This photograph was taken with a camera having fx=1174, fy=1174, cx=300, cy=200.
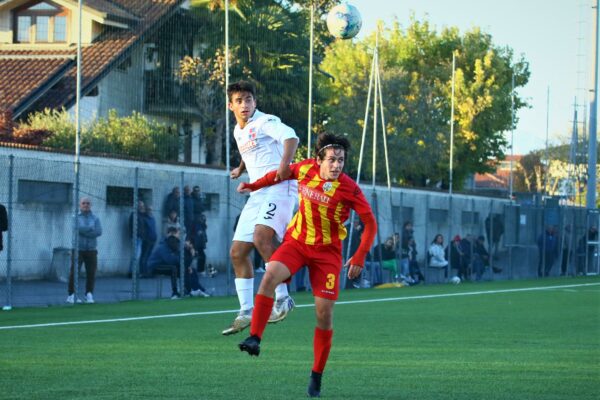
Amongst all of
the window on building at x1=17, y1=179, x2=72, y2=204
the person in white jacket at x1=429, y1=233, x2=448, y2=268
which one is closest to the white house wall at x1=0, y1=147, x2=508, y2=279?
the window on building at x1=17, y1=179, x2=72, y2=204

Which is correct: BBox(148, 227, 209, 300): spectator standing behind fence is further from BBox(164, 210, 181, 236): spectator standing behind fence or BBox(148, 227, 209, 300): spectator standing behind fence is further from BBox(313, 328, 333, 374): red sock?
BBox(313, 328, 333, 374): red sock

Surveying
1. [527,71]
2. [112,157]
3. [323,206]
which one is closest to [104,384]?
[323,206]

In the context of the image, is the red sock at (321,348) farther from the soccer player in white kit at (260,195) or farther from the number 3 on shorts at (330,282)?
→ the soccer player in white kit at (260,195)

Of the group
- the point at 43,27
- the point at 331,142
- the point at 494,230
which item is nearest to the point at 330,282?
the point at 331,142

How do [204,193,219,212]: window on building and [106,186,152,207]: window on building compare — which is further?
[204,193,219,212]: window on building

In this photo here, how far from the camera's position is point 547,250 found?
39562 mm

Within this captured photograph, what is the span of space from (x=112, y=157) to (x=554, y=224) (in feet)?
60.8

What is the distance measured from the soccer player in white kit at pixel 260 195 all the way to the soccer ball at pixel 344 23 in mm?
12151

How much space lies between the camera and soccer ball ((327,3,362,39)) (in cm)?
2336

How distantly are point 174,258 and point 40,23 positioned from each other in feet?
61.6

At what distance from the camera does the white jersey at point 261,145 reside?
11352 millimetres

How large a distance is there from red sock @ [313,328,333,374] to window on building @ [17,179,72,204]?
15590mm

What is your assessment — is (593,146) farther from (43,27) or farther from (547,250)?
(43,27)

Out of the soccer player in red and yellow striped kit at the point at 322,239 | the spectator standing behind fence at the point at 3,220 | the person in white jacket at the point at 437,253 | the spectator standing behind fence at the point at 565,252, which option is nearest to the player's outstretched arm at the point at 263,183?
the soccer player in red and yellow striped kit at the point at 322,239
